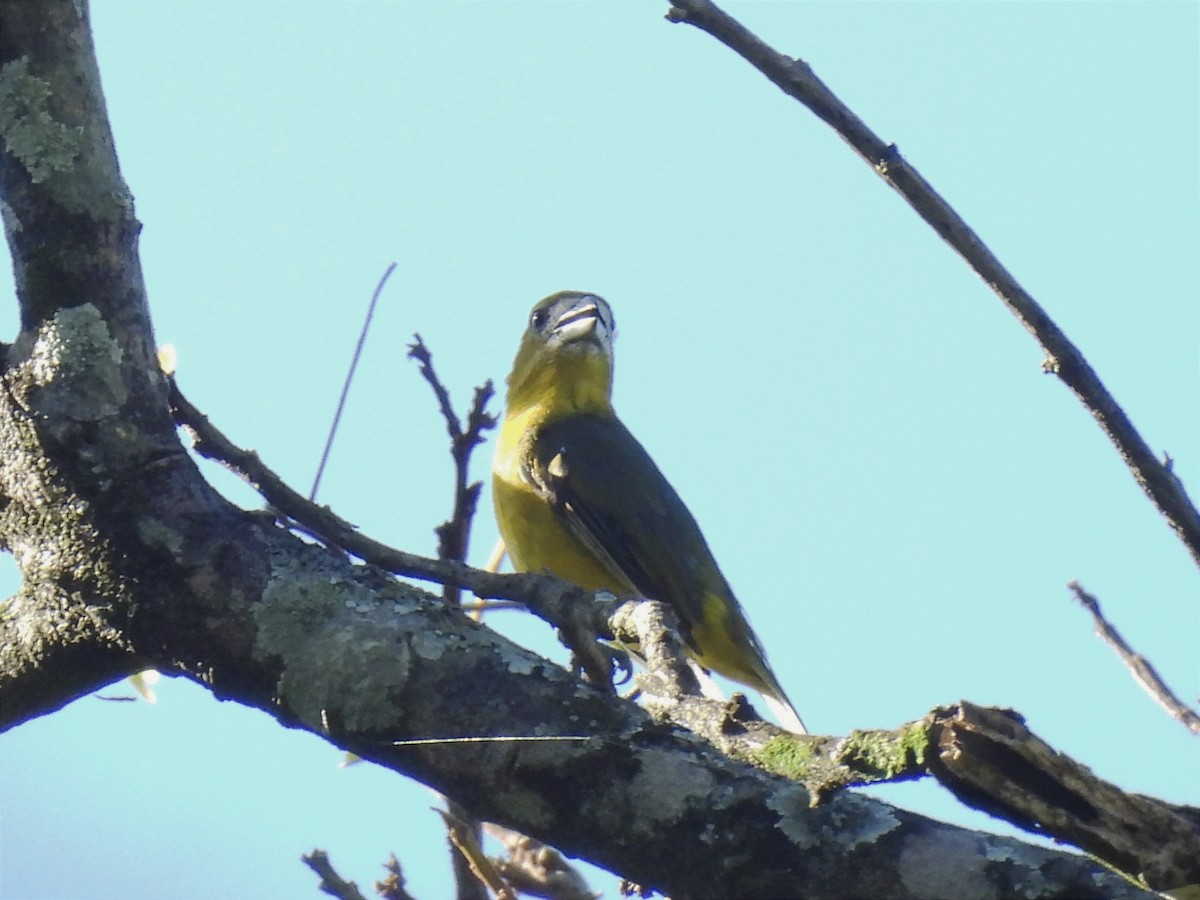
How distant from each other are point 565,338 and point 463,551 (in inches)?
134

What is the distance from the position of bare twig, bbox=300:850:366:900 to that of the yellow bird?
202 cm

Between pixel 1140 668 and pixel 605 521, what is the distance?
7.50 feet

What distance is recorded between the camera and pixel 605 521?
501 centimetres

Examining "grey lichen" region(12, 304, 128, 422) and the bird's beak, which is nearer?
"grey lichen" region(12, 304, 128, 422)

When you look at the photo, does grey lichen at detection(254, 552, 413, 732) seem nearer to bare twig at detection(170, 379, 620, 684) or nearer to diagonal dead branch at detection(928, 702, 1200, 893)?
bare twig at detection(170, 379, 620, 684)

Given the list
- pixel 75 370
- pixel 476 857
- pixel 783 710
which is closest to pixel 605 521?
pixel 783 710

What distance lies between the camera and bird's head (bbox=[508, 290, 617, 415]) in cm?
594

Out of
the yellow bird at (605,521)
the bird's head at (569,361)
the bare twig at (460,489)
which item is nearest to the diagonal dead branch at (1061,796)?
the bare twig at (460,489)

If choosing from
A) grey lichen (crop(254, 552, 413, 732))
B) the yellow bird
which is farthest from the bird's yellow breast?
grey lichen (crop(254, 552, 413, 732))

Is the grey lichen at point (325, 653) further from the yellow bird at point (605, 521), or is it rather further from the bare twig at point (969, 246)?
the yellow bird at point (605, 521)

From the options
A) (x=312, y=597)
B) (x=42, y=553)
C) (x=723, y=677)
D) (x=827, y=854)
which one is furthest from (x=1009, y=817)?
(x=723, y=677)

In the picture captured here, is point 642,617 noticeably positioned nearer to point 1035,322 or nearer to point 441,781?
point 441,781

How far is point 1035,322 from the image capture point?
2.10 metres

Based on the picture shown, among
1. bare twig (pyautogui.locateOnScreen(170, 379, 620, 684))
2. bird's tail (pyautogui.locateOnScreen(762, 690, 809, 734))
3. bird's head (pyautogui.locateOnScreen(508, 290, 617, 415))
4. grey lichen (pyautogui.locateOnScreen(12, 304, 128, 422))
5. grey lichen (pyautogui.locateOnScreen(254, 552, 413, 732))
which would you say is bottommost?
grey lichen (pyautogui.locateOnScreen(254, 552, 413, 732))
